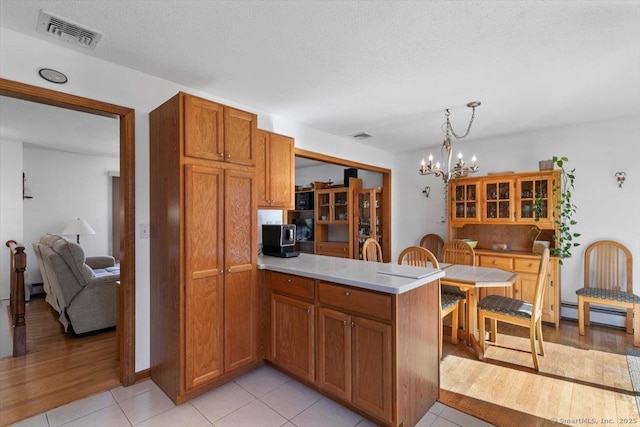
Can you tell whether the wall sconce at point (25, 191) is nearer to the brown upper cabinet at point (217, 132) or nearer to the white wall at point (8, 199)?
the white wall at point (8, 199)

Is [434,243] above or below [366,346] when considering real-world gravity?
above

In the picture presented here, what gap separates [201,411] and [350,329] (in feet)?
3.79

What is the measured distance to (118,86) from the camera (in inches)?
92.4

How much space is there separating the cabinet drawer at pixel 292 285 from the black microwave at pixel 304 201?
11.9 ft

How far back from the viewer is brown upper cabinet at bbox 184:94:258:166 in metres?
2.12

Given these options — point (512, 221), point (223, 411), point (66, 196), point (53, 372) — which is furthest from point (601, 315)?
point (66, 196)

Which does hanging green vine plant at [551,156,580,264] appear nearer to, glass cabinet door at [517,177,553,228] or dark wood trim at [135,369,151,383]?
glass cabinet door at [517,177,553,228]

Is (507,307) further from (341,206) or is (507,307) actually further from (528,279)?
(341,206)

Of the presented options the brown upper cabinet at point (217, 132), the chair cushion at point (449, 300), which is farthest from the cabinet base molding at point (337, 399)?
the brown upper cabinet at point (217, 132)

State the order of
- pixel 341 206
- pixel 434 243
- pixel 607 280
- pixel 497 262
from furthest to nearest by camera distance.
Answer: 1. pixel 341 206
2. pixel 434 243
3. pixel 497 262
4. pixel 607 280

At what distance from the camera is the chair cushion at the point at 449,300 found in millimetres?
2848

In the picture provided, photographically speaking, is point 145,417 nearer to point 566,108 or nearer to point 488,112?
point 488,112

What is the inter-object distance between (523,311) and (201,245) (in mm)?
2794

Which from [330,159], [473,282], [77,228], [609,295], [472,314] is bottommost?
[472,314]
